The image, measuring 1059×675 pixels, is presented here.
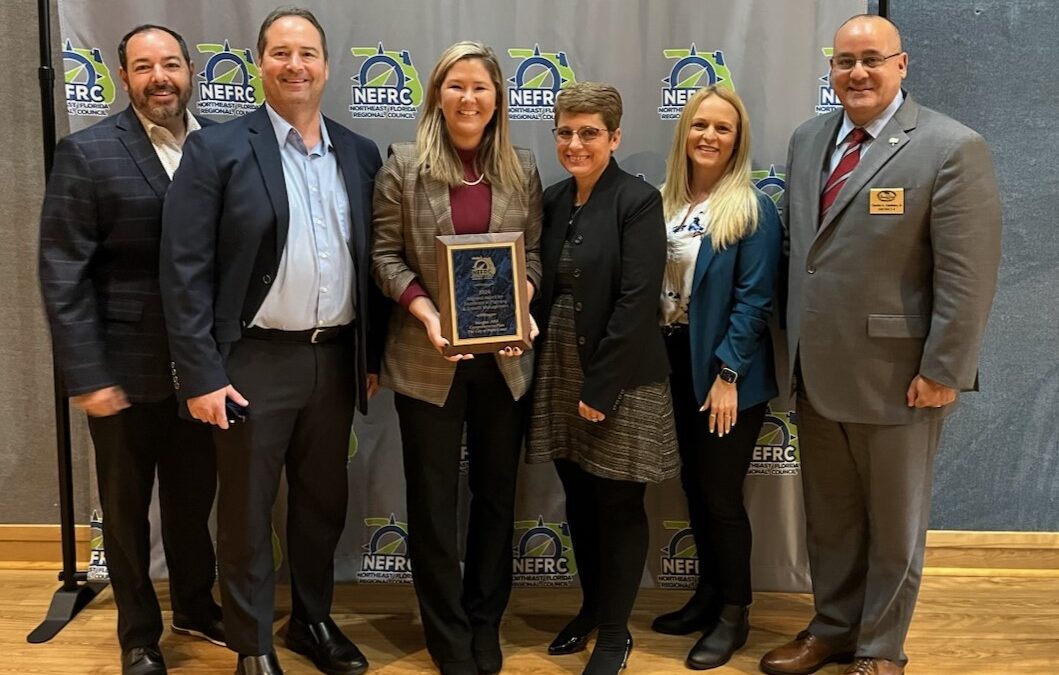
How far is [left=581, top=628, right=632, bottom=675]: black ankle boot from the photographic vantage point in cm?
Answer: 265

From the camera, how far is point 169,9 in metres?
3.02

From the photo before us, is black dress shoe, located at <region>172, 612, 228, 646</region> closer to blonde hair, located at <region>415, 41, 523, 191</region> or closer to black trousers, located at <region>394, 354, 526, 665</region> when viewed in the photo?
black trousers, located at <region>394, 354, 526, 665</region>

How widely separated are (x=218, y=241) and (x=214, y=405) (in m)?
0.43

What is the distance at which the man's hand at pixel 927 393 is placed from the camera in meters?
2.46

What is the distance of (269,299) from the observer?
2414mm

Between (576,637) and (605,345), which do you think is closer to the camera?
(605,345)

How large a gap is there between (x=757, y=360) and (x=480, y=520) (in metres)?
0.96

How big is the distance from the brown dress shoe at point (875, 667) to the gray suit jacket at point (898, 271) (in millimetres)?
739

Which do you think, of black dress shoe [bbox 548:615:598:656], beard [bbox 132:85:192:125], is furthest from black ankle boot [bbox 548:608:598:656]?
beard [bbox 132:85:192:125]

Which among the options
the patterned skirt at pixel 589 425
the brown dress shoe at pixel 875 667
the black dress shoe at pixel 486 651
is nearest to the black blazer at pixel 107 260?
the patterned skirt at pixel 589 425

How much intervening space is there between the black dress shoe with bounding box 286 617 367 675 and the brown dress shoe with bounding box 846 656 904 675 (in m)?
1.48

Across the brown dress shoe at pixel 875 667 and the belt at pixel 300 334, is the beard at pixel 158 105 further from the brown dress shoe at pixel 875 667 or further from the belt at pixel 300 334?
the brown dress shoe at pixel 875 667

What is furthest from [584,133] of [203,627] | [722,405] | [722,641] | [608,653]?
[203,627]

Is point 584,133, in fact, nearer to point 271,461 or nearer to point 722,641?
point 271,461
